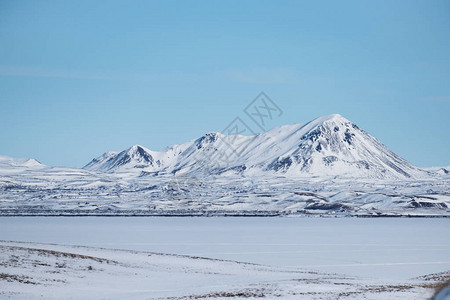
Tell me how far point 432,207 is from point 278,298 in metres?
143

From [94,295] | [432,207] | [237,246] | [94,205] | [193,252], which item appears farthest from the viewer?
[94,205]

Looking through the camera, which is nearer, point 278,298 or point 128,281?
point 278,298

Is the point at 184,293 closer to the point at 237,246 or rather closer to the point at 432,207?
the point at 237,246

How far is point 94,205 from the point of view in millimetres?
173625

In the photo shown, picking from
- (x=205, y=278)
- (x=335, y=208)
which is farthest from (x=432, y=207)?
(x=205, y=278)

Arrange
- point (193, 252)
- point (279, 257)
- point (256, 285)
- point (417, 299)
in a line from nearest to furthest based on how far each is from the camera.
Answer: point (417, 299) → point (256, 285) → point (279, 257) → point (193, 252)

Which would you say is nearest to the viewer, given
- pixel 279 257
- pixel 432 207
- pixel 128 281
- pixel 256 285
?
pixel 256 285

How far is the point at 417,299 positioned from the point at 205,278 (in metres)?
11.2

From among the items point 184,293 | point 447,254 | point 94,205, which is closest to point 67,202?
point 94,205

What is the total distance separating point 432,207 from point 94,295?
144 m

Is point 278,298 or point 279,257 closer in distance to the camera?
point 278,298

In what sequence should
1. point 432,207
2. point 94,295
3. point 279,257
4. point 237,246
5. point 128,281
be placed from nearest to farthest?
1. point 94,295
2. point 128,281
3. point 279,257
4. point 237,246
5. point 432,207

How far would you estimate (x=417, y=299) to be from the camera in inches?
832

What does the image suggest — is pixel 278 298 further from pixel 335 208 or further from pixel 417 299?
pixel 335 208
